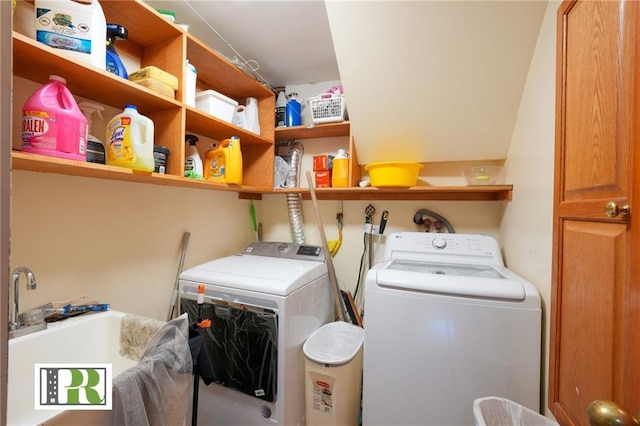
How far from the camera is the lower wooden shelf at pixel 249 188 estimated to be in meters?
0.97

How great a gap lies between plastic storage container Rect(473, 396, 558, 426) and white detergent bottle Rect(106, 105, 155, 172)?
1.71 meters

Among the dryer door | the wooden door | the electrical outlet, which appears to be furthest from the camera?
the electrical outlet

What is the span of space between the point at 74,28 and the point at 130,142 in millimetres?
421

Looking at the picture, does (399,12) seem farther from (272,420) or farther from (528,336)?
(272,420)

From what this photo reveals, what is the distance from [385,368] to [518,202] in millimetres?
1183

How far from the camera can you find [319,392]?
1.54 m

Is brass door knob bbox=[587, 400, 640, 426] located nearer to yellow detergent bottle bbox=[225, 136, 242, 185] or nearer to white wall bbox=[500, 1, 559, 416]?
white wall bbox=[500, 1, 559, 416]

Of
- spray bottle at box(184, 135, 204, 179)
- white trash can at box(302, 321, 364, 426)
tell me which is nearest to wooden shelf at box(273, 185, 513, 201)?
spray bottle at box(184, 135, 204, 179)

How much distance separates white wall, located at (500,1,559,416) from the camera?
118 centimetres

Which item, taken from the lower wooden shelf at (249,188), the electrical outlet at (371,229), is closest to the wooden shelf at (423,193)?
the lower wooden shelf at (249,188)

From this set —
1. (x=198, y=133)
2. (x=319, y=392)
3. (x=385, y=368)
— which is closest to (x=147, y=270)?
(x=198, y=133)

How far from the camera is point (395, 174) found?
181 centimetres
